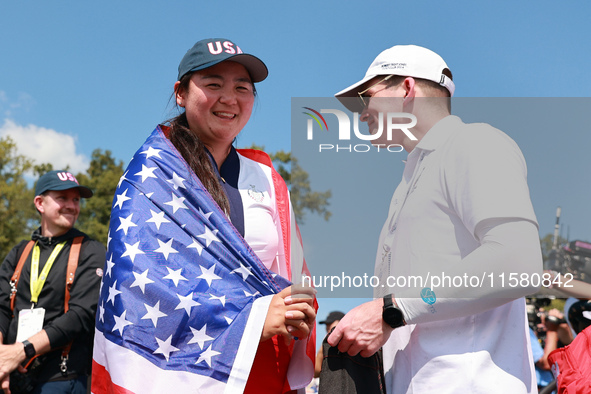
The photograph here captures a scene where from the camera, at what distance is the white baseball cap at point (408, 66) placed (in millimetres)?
2195

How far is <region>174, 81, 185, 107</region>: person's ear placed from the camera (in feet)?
9.15

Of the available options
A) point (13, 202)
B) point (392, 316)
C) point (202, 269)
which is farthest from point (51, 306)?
point (13, 202)

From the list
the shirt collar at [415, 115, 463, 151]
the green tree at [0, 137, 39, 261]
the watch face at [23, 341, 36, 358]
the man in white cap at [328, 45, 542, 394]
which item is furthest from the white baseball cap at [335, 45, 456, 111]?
the green tree at [0, 137, 39, 261]

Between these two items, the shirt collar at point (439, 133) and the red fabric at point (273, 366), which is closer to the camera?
the shirt collar at point (439, 133)

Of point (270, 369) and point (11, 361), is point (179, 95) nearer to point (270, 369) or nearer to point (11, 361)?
point (270, 369)

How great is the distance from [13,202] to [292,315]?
26.5m

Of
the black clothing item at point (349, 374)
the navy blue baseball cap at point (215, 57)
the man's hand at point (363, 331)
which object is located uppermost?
the navy blue baseball cap at point (215, 57)

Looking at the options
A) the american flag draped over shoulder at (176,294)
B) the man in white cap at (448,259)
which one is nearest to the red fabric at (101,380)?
the american flag draped over shoulder at (176,294)

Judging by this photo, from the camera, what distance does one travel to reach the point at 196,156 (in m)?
2.59

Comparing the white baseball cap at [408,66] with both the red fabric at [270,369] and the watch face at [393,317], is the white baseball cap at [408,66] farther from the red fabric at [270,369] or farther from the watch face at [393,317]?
the red fabric at [270,369]

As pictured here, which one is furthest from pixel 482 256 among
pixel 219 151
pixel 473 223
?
pixel 219 151

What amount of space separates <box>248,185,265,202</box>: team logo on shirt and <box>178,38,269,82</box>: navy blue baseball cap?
22.0 inches

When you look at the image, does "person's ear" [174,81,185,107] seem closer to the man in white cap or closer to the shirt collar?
the man in white cap

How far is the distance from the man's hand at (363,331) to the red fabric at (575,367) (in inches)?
41.8
